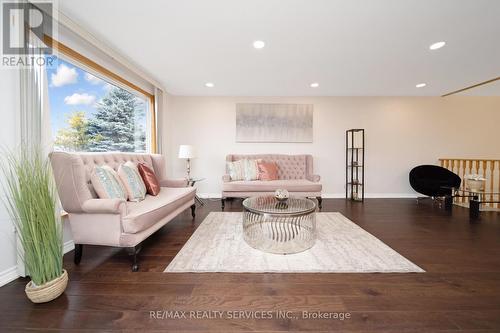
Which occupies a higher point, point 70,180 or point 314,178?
point 70,180

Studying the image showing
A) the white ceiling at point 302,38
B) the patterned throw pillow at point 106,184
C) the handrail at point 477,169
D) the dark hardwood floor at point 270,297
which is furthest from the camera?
A: the handrail at point 477,169

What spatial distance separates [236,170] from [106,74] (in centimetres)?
258

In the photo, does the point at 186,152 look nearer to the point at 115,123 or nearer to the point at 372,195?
the point at 115,123

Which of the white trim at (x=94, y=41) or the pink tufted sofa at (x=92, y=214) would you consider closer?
the pink tufted sofa at (x=92, y=214)

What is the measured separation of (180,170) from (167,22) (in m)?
3.14

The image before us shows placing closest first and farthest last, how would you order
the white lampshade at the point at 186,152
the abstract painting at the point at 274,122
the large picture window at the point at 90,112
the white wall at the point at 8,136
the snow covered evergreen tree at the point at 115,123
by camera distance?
1. the white wall at the point at 8,136
2. the large picture window at the point at 90,112
3. the snow covered evergreen tree at the point at 115,123
4. the white lampshade at the point at 186,152
5. the abstract painting at the point at 274,122

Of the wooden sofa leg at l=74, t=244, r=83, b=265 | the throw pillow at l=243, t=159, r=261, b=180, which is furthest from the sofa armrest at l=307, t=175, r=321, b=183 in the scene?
the wooden sofa leg at l=74, t=244, r=83, b=265

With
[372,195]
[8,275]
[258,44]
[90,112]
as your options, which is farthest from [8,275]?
[372,195]

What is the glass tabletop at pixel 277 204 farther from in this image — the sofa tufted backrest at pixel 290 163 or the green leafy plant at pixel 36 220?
the sofa tufted backrest at pixel 290 163

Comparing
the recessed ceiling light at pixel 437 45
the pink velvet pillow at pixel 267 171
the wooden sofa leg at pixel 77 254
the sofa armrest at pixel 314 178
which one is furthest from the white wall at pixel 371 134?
the wooden sofa leg at pixel 77 254

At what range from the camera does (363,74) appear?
324 centimetres

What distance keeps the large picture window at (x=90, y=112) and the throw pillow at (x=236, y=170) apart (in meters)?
1.77

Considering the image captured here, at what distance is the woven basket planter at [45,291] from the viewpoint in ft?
4.16

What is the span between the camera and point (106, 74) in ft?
9.19
